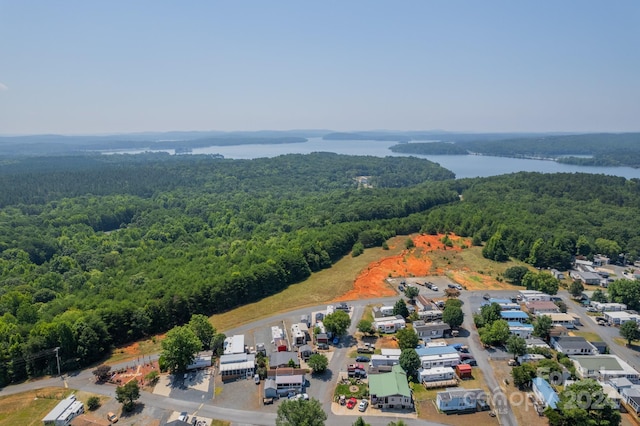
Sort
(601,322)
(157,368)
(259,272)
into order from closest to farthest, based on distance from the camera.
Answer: (157,368) → (601,322) → (259,272)

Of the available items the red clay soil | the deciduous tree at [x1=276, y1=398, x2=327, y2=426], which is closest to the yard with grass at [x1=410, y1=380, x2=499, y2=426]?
the deciduous tree at [x1=276, y1=398, x2=327, y2=426]

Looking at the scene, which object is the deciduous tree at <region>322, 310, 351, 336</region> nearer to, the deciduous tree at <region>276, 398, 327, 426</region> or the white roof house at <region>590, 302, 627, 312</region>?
the deciduous tree at <region>276, 398, 327, 426</region>

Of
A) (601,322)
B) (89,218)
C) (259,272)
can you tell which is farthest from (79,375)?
(89,218)

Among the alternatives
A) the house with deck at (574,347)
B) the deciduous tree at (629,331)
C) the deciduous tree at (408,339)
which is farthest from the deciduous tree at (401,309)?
the deciduous tree at (629,331)

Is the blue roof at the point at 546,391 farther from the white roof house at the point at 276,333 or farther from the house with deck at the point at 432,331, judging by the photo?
the white roof house at the point at 276,333

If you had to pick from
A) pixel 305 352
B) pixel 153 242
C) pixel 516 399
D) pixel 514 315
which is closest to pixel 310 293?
pixel 305 352

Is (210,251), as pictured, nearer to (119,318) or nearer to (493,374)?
(119,318)
